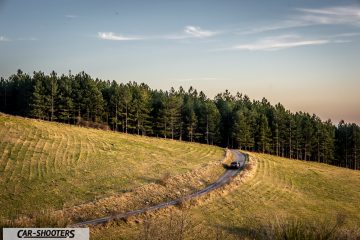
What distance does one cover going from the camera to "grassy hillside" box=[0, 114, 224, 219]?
146ft

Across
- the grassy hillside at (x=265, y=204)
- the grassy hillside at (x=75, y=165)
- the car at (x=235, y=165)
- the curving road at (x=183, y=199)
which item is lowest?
the grassy hillside at (x=265, y=204)

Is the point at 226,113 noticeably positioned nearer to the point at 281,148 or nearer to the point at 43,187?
the point at 281,148

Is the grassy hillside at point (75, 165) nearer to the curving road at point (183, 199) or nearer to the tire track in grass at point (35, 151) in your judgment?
the tire track in grass at point (35, 151)

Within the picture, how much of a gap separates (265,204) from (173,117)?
68.2 meters

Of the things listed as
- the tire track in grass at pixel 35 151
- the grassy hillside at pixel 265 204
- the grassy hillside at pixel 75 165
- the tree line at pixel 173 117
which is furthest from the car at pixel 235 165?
the tree line at pixel 173 117

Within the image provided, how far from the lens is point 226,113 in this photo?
133 metres

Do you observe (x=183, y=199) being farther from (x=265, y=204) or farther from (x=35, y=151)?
(x=35, y=151)

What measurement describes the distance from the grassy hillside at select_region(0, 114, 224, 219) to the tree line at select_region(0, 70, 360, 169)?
29267 mm

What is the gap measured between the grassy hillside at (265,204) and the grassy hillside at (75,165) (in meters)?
6.57

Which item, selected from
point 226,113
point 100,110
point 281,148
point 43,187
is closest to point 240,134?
point 226,113

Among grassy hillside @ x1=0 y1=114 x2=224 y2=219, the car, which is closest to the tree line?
grassy hillside @ x1=0 y1=114 x2=224 y2=219

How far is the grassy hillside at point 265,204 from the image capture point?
38438mm

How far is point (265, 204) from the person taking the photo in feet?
181

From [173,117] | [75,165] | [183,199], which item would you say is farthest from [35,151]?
[173,117]
